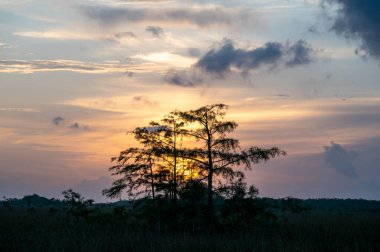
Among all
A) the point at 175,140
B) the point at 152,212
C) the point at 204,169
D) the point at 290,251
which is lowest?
the point at 290,251

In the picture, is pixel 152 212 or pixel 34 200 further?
pixel 34 200

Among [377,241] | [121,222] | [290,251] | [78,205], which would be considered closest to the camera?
[290,251]

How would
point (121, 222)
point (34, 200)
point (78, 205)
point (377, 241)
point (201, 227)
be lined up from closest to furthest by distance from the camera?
point (377, 241), point (201, 227), point (121, 222), point (78, 205), point (34, 200)

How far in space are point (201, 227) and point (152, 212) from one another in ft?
10.4

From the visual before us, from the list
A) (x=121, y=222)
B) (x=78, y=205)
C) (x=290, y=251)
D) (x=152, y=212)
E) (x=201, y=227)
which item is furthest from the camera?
(x=78, y=205)

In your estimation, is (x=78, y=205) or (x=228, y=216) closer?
(x=228, y=216)

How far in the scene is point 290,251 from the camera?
17.5 metres

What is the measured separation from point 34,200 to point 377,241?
4096 inches

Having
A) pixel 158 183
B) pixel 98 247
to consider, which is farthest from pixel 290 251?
pixel 158 183

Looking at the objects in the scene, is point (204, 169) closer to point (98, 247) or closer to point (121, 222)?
point (121, 222)

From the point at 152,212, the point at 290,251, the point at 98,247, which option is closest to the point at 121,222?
the point at 152,212

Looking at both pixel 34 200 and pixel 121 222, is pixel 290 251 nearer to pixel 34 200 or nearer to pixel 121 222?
pixel 121 222

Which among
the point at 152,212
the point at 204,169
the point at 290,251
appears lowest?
the point at 290,251

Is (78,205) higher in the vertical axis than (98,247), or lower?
higher
